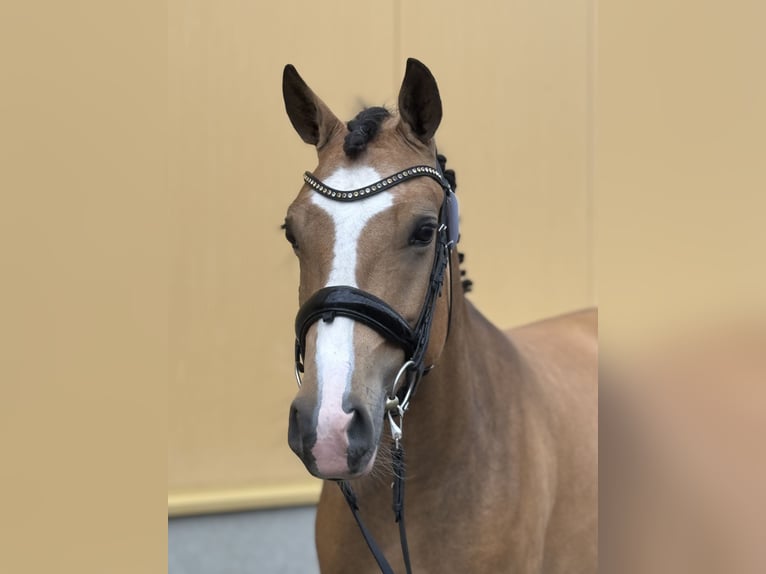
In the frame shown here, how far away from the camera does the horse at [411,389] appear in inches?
52.8

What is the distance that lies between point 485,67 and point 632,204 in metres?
3.19

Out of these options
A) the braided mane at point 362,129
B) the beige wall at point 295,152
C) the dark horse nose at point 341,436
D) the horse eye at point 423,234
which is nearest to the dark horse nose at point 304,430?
the dark horse nose at point 341,436

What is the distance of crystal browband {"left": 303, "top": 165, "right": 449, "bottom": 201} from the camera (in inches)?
58.0

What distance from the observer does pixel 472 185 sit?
3697mm

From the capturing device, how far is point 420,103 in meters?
1.68

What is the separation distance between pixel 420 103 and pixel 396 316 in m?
0.53

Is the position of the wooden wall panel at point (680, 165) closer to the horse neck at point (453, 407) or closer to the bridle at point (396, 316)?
the bridle at point (396, 316)

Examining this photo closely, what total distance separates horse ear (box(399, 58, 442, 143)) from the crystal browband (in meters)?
0.12

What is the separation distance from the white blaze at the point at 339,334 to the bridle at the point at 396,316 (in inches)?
0.7

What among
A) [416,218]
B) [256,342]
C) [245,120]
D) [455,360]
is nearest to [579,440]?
[455,360]

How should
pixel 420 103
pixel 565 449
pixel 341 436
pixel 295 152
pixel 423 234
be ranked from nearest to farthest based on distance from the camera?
1. pixel 341 436
2. pixel 423 234
3. pixel 420 103
4. pixel 565 449
5. pixel 295 152

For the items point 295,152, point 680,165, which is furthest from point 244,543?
point 680,165

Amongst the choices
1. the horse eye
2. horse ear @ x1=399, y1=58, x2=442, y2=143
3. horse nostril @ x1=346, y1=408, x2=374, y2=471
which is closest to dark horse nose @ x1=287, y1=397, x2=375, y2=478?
horse nostril @ x1=346, y1=408, x2=374, y2=471

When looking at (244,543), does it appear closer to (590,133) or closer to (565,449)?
(565,449)
